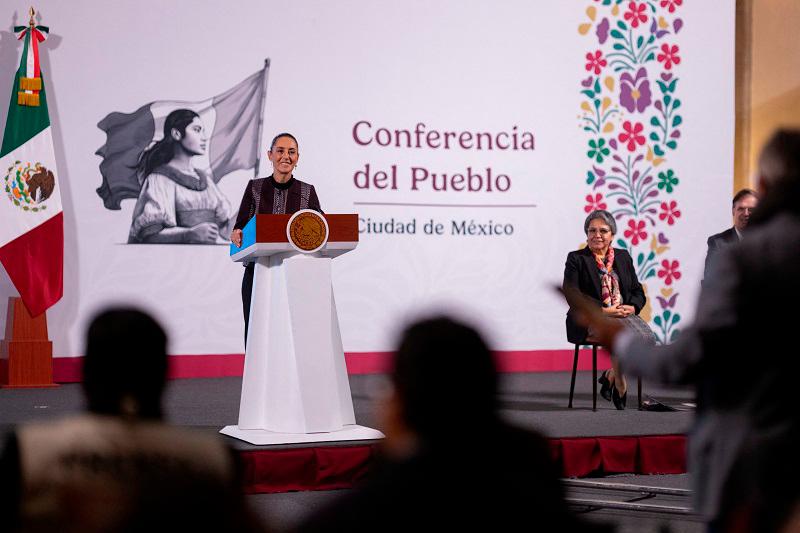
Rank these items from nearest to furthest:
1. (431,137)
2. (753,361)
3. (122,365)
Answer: (122,365) → (753,361) → (431,137)

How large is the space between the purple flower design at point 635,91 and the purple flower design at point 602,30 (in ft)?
1.04

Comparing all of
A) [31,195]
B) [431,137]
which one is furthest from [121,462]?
[431,137]

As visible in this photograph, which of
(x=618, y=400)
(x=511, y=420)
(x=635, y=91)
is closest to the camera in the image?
(x=511, y=420)

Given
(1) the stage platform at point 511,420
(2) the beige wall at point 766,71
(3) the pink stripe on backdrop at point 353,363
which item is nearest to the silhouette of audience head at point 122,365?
(1) the stage platform at point 511,420

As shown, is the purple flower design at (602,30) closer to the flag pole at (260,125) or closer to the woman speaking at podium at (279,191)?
the flag pole at (260,125)

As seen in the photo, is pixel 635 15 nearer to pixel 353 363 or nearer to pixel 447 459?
pixel 353 363

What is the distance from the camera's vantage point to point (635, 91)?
817 cm

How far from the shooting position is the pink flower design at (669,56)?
8227mm

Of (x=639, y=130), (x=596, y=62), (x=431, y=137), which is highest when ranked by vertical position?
(x=596, y=62)

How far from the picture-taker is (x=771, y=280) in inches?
69.3

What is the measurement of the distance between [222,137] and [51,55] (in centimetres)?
124

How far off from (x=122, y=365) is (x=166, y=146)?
230 inches

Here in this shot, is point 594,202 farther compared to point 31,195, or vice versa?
point 594,202

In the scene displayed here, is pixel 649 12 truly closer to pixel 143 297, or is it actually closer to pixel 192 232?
pixel 192 232
